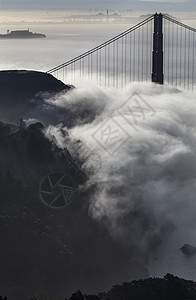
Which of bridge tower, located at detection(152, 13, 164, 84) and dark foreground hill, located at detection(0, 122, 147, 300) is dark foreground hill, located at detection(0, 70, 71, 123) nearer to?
dark foreground hill, located at detection(0, 122, 147, 300)

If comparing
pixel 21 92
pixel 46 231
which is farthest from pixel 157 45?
pixel 46 231

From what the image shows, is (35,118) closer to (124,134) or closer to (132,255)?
(124,134)

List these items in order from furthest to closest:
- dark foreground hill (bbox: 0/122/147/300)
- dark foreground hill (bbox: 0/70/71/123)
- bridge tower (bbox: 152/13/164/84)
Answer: dark foreground hill (bbox: 0/70/71/123)
bridge tower (bbox: 152/13/164/84)
dark foreground hill (bbox: 0/122/147/300)

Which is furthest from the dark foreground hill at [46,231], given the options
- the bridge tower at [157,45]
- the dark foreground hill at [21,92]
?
the bridge tower at [157,45]

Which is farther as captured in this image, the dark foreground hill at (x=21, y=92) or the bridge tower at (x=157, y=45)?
the dark foreground hill at (x=21, y=92)

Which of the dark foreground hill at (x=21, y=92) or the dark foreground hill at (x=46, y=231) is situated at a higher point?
the dark foreground hill at (x=21, y=92)

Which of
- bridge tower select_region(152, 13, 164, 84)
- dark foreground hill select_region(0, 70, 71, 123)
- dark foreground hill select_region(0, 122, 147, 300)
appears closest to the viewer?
dark foreground hill select_region(0, 122, 147, 300)

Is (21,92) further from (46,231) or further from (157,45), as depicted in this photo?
(46,231)

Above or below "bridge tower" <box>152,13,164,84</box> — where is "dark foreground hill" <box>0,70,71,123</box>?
below

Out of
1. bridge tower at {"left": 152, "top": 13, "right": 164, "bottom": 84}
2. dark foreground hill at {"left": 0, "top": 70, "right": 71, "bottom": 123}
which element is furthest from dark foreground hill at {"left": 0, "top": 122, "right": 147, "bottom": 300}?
bridge tower at {"left": 152, "top": 13, "right": 164, "bottom": 84}

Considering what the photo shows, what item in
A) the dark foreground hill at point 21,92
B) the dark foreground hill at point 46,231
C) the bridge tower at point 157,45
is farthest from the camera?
the dark foreground hill at point 21,92

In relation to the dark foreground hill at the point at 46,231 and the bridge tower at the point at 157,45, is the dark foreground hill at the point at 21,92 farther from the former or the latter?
the bridge tower at the point at 157,45

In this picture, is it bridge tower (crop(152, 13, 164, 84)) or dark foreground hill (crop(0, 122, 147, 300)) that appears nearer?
dark foreground hill (crop(0, 122, 147, 300))
